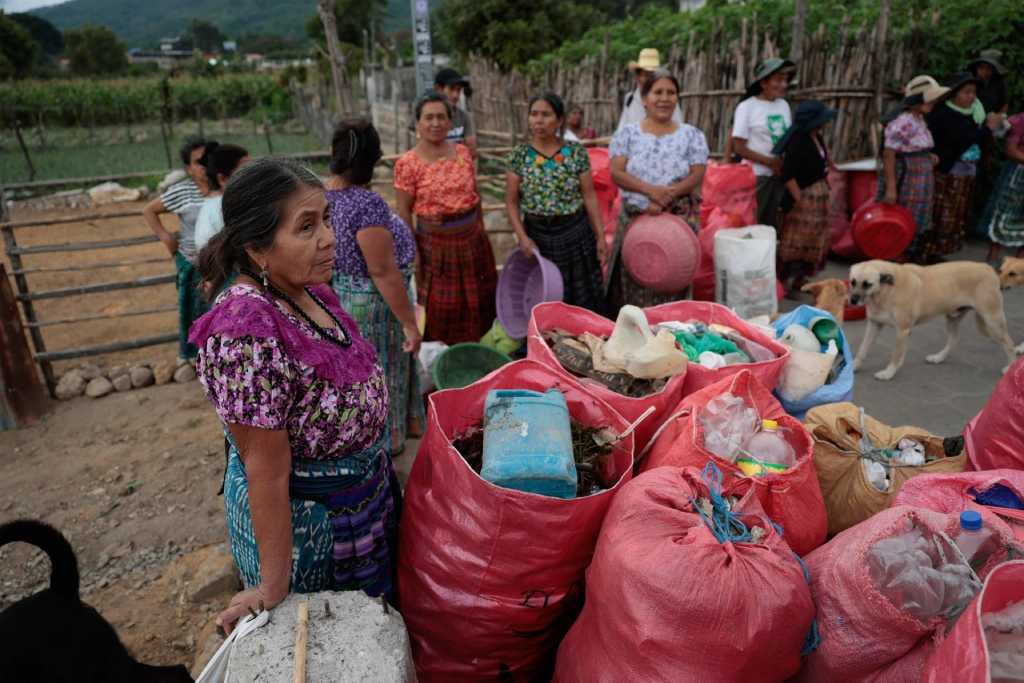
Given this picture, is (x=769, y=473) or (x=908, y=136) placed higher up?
(x=908, y=136)

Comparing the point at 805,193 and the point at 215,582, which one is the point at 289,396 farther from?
the point at 805,193

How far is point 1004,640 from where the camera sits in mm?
1116

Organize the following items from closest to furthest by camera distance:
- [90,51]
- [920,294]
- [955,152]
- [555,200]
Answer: [555,200]
[920,294]
[955,152]
[90,51]

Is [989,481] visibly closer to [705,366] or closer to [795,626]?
[795,626]

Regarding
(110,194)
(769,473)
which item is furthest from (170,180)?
(769,473)

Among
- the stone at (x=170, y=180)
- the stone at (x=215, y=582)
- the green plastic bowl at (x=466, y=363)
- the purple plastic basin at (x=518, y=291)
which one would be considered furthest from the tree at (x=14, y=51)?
the stone at (x=215, y=582)

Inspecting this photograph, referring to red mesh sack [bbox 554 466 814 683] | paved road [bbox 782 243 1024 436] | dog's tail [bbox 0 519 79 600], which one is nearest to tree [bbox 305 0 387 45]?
paved road [bbox 782 243 1024 436]

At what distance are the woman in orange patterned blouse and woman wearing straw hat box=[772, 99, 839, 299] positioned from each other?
8.84 feet

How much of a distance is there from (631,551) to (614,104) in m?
8.34

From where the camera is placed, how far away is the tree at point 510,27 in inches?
680

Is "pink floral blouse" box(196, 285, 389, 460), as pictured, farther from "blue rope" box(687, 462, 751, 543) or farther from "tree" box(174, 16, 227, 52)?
"tree" box(174, 16, 227, 52)

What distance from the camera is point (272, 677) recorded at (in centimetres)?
123

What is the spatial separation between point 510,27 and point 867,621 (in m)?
18.4

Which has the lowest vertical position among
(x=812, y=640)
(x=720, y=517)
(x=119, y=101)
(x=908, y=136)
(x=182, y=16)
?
(x=812, y=640)
